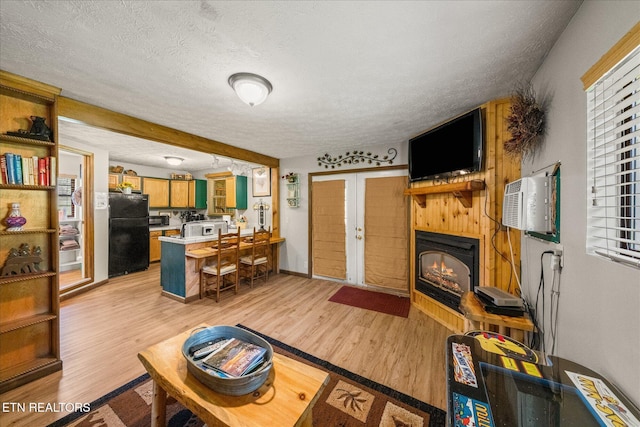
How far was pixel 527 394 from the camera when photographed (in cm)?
88

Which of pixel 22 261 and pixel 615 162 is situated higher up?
pixel 615 162

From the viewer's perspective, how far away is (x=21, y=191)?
1889mm

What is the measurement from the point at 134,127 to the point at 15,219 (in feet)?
4.26

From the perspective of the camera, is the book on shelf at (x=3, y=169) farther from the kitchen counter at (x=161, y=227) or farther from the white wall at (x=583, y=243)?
the kitchen counter at (x=161, y=227)

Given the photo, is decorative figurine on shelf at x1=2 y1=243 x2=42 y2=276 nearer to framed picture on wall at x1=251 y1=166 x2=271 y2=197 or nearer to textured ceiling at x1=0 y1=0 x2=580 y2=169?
textured ceiling at x1=0 y1=0 x2=580 y2=169

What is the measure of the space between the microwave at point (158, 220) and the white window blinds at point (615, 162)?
6.90m

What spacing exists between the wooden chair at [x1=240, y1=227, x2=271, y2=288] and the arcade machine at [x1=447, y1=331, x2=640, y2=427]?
333 cm

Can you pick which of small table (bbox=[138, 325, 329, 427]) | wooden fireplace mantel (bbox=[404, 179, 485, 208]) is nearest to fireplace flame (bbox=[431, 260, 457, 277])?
wooden fireplace mantel (bbox=[404, 179, 485, 208])

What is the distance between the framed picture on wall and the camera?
5.00 metres

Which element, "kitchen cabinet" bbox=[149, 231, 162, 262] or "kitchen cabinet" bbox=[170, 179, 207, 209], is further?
"kitchen cabinet" bbox=[170, 179, 207, 209]

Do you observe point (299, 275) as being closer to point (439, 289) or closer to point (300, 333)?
point (300, 333)

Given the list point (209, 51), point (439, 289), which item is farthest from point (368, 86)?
point (439, 289)

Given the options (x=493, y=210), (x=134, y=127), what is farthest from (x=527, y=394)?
(x=134, y=127)
